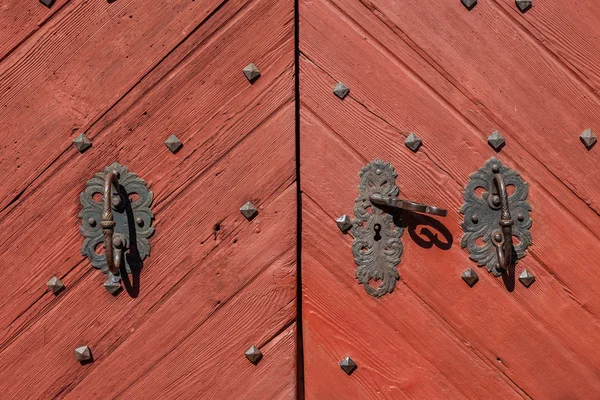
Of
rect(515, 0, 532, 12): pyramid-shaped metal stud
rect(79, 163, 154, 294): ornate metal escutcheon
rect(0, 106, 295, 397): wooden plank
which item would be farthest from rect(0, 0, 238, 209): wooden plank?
rect(515, 0, 532, 12): pyramid-shaped metal stud

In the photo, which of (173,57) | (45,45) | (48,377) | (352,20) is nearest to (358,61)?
(352,20)

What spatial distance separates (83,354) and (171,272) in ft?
0.75

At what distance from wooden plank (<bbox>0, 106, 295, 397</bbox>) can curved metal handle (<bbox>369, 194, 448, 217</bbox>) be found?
0.16 m

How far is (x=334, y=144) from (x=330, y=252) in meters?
0.21

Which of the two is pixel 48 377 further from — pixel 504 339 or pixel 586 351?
pixel 586 351

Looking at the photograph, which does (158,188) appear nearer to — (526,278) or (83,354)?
(83,354)

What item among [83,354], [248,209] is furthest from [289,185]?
[83,354]

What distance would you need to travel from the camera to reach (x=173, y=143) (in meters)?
1.26

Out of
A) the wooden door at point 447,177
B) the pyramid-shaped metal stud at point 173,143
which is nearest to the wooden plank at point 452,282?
the wooden door at point 447,177

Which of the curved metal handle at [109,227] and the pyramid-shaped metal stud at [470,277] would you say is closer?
the curved metal handle at [109,227]

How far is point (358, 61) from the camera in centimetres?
126

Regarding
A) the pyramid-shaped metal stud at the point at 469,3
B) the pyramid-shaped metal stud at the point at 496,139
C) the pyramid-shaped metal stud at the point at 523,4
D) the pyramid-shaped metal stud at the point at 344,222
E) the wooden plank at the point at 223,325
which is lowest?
the wooden plank at the point at 223,325

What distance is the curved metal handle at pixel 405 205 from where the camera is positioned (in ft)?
3.85

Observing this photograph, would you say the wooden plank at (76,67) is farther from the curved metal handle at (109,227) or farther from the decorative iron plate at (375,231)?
the decorative iron plate at (375,231)
